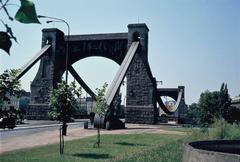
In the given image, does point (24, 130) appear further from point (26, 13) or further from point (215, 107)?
point (26, 13)

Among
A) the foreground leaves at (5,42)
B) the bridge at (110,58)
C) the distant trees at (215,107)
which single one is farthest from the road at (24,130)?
the foreground leaves at (5,42)

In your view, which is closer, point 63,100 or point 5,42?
point 5,42

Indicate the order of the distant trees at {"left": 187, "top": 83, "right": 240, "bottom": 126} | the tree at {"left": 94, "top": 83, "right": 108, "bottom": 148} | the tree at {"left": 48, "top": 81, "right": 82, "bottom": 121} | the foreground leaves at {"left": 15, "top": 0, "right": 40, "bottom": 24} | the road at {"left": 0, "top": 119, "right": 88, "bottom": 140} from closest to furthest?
1. the foreground leaves at {"left": 15, "top": 0, "right": 40, "bottom": 24}
2. the tree at {"left": 48, "top": 81, "right": 82, "bottom": 121}
3. the tree at {"left": 94, "top": 83, "right": 108, "bottom": 148}
4. the road at {"left": 0, "top": 119, "right": 88, "bottom": 140}
5. the distant trees at {"left": 187, "top": 83, "right": 240, "bottom": 126}

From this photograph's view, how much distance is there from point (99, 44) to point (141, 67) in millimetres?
8564

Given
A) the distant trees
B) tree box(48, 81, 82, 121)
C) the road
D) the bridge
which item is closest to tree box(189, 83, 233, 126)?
the distant trees

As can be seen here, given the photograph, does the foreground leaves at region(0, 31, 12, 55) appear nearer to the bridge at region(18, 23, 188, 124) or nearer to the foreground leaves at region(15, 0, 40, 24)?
the foreground leaves at region(15, 0, 40, 24)

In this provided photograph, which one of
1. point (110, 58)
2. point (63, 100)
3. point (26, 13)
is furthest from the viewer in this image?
point (110, 58)

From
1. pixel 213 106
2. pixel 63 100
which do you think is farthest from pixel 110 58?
pixel 63 100

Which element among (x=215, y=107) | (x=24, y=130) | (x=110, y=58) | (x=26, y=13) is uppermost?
(x=110, y=58)

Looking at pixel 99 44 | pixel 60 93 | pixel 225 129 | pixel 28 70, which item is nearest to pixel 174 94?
pixel 99 44

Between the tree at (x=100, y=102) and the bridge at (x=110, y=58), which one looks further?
the bridge at (x=110, y=58)

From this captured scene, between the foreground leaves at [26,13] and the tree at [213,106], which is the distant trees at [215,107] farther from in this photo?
the foreground leaves at [26,13]

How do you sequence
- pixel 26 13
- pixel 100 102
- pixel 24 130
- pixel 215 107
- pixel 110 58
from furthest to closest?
pixel 110 58 < pixel 215 107 < pixel 24 130 < pixel 100 102 < pixel 26 13

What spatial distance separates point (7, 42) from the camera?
Result: 3.60 ft
